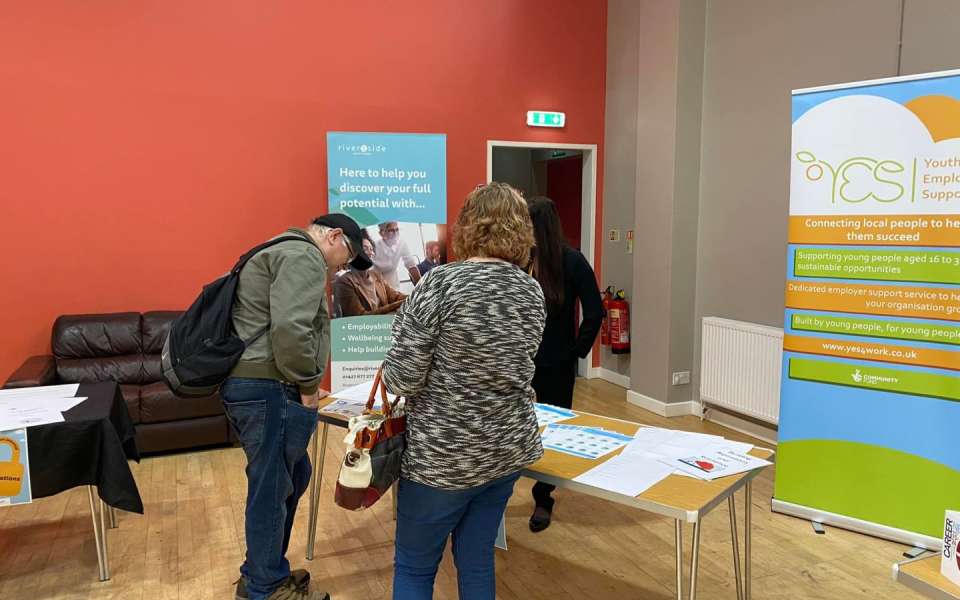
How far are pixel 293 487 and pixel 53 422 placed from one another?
998 millimetres

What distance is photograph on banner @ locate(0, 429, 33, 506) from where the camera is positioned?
2.65m

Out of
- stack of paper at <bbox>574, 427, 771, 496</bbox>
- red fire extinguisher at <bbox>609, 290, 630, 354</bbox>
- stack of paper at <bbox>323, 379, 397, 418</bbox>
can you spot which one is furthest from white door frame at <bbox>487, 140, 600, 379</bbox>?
stack of paper at <bbox>574, 427, 771, 496</bbox>

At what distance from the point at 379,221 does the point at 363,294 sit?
0.57 meters

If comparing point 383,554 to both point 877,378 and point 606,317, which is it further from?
point 606,317

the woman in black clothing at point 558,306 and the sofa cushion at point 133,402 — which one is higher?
the woman in black clothing at point 558,306

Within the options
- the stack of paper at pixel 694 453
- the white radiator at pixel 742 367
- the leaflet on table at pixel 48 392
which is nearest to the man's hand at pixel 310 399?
the stack of paper at pixel 694 453

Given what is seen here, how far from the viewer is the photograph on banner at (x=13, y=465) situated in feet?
8.69

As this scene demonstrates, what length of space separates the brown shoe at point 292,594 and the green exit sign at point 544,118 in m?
4.56

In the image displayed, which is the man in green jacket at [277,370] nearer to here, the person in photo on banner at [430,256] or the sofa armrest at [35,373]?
the sofa armrest at [35,373]

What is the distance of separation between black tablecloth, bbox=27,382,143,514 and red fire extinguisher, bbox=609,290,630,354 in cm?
440

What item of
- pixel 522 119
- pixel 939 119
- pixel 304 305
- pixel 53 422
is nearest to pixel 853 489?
pixel 939 119

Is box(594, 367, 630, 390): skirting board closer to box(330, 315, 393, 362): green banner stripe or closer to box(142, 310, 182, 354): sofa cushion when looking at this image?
box(330, 315, 393, 362): green banner stripe

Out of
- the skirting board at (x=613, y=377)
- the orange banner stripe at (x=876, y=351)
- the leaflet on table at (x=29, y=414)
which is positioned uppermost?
the orange banner stripe at (x=876, y=351)

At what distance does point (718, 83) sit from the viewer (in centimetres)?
528
